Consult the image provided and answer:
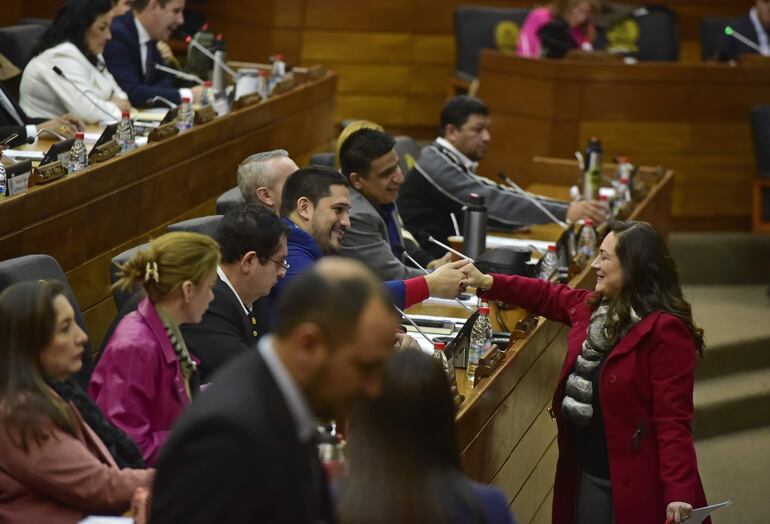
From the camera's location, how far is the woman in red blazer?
2697mm

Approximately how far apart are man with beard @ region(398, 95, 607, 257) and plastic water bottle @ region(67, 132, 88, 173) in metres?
1.22

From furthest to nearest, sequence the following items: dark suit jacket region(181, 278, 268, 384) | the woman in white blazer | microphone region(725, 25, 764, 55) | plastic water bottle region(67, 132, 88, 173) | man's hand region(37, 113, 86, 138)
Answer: microphone region(725, 25, 764, 55), the woman in white blazer, man's hand region(37, 113, 86, 138), plastic water bottle region(67, 132, 88, 173), dark suit jacket region(181, 278, 268, 384)

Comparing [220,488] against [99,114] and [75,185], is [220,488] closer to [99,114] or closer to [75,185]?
[75,185]

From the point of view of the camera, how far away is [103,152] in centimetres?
376

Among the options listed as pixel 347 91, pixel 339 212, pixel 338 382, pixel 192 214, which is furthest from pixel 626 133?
pixel 338 382

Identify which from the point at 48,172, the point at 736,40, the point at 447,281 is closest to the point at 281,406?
the point at 447,281

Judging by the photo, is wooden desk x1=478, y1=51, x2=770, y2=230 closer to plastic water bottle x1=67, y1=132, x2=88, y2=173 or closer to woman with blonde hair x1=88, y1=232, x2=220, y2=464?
plastic water bottle x1=67, y1=132, x2=88, y2=173

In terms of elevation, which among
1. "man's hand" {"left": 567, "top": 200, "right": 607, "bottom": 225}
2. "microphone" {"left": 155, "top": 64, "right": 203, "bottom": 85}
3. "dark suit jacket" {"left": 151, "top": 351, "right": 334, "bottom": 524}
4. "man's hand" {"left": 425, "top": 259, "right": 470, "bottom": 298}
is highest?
"dark suit jacket" {"left": 151, "top": 351, "right": 334, "bottom": 524}

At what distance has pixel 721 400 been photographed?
15.9 ft

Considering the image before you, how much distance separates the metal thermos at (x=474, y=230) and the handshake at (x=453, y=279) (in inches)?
32.4

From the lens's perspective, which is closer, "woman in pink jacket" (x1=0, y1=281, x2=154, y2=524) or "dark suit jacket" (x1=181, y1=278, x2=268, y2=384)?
"woman in pink jacket" (x1=0, y1=281, x2=154, y2=524)

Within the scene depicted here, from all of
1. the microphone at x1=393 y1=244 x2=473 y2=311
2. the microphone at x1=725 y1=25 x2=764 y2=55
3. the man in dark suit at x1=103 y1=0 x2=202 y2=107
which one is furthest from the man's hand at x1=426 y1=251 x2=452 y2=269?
the microphone at x1=725 y1=25 x2=764 y2=55

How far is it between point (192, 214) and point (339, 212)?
140cm

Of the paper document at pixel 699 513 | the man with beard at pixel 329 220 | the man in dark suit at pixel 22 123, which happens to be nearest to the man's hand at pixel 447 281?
the man with beard at pixel 329 220
